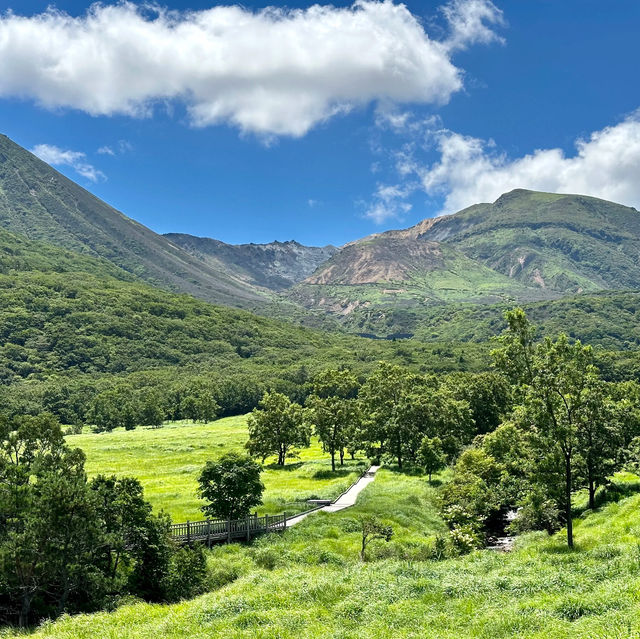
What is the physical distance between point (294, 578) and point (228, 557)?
11.2 m

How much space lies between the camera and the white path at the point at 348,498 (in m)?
55.0

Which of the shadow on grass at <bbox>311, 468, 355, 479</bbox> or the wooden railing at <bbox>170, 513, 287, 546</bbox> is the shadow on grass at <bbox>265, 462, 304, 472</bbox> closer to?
the shadow on grass at <bbox>311, 468, 355, 479</bbox>

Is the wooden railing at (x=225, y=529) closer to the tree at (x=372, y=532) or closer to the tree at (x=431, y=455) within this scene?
the tree at (x=372, y=532)

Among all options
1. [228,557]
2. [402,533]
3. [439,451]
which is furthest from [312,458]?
[228,557]

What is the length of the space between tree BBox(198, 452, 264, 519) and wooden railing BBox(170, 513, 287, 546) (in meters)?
1.01

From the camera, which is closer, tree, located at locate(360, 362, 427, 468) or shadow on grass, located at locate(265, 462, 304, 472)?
tree, located at locate(360, 362, 427, 468)

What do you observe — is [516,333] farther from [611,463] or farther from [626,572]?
[626,572]

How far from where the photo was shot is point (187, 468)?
8725 cm

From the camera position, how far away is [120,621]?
2780 centimetres

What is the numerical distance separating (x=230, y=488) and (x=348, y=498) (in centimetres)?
2136

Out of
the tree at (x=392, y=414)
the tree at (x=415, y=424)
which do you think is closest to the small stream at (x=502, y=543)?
the tree at (x=415, y=424)

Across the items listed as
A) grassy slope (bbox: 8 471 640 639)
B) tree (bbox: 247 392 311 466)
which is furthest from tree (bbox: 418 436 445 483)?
grassy slope (bbox: 8 471 640 639)

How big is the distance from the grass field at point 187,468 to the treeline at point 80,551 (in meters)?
19.8

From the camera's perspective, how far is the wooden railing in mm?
44344
